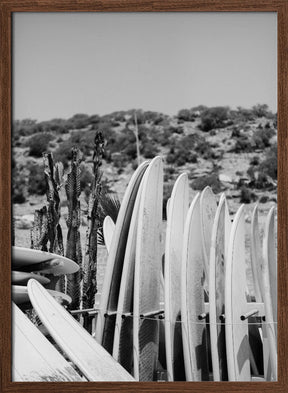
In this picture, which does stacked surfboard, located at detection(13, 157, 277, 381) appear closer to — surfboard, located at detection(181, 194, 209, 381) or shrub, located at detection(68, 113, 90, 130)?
surfboard, located at detection(181, 194, 209, 381)

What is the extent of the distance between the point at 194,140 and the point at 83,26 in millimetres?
474

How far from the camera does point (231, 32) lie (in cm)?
217

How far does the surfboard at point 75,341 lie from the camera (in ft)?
6.77

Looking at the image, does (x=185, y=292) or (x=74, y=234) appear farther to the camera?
(x=74, y=234)

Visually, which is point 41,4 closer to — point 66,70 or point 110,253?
point 66,70

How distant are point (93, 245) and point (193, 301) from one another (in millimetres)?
349

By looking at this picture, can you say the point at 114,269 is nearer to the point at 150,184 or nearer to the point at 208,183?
the point at 150,184

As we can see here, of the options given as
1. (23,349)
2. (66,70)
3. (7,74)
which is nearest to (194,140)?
(66,70)

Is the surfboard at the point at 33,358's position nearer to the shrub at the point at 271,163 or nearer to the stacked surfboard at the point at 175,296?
the stacked surfboard at the point at 175,296

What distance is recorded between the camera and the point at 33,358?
2.10 metres

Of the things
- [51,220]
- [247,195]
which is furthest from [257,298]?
[51,220]

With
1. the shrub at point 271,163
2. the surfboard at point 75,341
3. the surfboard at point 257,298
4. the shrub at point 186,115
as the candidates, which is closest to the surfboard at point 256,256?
the surfboard at point 257,298

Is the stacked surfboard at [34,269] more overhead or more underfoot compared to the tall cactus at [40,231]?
more underfoot

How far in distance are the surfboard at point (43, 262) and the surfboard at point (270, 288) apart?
0.57 metres
